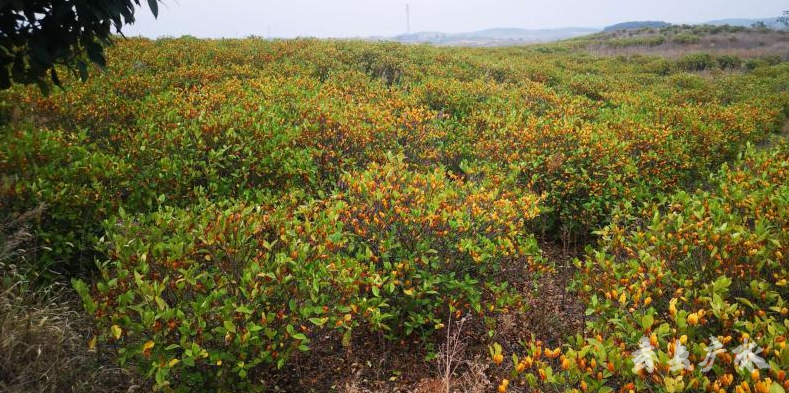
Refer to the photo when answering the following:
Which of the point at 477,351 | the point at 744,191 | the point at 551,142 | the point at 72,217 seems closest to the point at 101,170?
the point at 72,217

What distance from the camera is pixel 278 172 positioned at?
444cm

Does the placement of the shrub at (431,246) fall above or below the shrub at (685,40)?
below

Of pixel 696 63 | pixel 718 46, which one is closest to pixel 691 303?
pixel 696 63

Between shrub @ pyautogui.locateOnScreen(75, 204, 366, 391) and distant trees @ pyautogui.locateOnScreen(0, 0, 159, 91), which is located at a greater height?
distant trees @ pyautogui.locateOnScreen(0, 0, 159, 91)

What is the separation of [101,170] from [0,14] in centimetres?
142

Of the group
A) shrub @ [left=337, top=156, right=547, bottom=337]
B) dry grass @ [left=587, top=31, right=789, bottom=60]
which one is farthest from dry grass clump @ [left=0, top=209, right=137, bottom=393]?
dry grass @ [left=587, top=31, right=789, bottom=60]

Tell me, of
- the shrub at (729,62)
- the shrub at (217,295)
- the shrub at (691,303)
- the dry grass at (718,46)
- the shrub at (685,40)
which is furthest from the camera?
the shrub at (685,40)

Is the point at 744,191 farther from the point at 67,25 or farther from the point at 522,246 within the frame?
the point at 67,25

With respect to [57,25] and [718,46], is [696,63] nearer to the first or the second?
[718,46]

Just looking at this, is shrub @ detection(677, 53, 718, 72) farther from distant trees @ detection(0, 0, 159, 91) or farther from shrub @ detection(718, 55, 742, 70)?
distant trees @ detection(0, 0, 159, 91)

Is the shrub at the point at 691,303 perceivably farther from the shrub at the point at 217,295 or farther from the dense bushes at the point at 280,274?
the shrub at the point at 217,295

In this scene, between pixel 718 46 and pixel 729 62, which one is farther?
pixel 718 46

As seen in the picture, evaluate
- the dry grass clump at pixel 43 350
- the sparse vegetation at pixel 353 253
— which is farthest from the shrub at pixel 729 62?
the dry grass clump at pixel 43 350

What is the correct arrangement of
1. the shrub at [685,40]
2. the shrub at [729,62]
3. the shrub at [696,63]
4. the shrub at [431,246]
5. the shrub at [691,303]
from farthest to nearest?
1. the shrub at [685,40]
2. the shrub at [729,62]
3. the shrub at [696,63]
4. the shrub at [431,246]
5. the shrub at [691,303]
